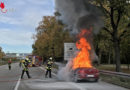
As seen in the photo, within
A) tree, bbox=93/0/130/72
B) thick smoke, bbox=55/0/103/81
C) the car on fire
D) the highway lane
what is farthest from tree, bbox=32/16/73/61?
the car on fire

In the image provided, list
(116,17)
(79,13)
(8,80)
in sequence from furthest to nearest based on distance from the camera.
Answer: (116,17) → (79,13) → (8,80)

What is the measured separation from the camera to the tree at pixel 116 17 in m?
17.8

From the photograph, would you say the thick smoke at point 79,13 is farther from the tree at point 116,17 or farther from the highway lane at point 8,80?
the highway lane at point 8,80

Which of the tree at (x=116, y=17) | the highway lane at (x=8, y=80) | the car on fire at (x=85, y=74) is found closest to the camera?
the highway lane at (x=8, y=80)

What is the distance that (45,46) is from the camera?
45.4 meters

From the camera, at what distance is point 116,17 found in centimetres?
2194

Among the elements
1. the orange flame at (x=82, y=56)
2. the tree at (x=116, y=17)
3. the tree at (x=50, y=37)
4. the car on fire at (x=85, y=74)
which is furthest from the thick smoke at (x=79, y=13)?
the tree at (x=50, y=37)

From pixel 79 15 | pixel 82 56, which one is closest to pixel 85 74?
pixel 82 56

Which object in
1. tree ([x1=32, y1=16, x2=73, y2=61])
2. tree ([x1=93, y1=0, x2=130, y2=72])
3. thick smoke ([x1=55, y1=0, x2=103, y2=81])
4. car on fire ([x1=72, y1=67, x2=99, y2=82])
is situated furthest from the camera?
tree ([x1=32, y1=16, x2=73, y2=61])

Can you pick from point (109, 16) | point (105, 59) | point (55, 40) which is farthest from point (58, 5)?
point (105, 59)

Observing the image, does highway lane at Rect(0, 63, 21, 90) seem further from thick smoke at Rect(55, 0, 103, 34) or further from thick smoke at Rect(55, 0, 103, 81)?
thick smoke at Rect(55, 0, 103, 34)

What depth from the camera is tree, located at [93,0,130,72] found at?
17.8m

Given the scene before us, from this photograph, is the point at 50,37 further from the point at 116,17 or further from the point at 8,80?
the point at 8,80

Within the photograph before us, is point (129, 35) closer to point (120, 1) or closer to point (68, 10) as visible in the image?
point (120, 1)
